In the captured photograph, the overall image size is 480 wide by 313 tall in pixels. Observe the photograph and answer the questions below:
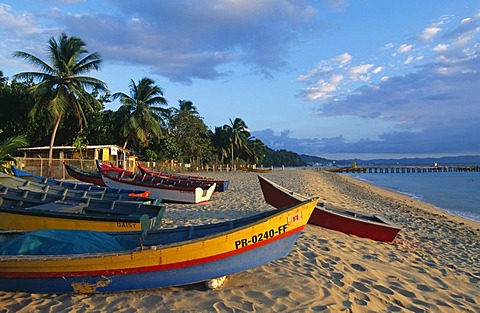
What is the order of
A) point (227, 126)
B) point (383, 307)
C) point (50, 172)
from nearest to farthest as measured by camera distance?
point (383, 307) → point (50, 172) → point (227, 126)

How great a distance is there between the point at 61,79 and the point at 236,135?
35.7 m

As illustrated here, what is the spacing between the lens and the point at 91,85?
2659cm

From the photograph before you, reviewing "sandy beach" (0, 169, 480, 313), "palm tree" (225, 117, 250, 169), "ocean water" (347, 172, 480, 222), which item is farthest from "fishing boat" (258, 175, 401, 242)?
"palm tree" (225, 117, 250, 169)

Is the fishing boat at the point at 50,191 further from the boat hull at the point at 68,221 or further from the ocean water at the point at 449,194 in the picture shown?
the ocean water at the point at 449,194

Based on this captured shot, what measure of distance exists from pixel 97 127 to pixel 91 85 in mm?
8162

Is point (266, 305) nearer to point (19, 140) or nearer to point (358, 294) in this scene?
point (358, 294)

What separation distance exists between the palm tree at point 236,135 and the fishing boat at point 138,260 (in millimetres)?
54354

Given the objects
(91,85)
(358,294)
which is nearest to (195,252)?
(358,294)

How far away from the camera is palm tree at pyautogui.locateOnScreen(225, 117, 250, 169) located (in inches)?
2308

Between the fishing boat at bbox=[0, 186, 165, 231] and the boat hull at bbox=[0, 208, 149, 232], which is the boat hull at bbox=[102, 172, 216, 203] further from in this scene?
the boat hull at bbox=[0, 208, 149, 232]

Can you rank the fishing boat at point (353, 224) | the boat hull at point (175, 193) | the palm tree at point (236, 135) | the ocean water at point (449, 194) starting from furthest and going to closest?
the palm tree at point (236, 135) < the ocean water at point (449, 194) < the boat hull at point (175, 193) < the fishing boat at point (353, 224)

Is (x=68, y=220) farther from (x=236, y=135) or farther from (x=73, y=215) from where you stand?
(x=236, y=135)

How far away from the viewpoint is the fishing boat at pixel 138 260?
379 cm

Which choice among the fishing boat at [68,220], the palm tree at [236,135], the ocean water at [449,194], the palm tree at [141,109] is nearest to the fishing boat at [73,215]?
the fishing boat at [68,220]
